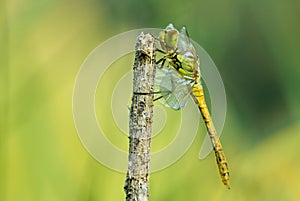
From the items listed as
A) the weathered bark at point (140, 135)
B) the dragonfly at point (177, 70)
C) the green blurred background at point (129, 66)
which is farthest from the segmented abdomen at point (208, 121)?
the green blurred background at point (129, 66)

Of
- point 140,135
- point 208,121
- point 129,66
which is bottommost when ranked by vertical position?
point 140,135

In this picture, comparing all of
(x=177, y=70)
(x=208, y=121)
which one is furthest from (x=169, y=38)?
(x=208, y=121)

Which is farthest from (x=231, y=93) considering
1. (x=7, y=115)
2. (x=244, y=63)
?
(x=7, y=115)

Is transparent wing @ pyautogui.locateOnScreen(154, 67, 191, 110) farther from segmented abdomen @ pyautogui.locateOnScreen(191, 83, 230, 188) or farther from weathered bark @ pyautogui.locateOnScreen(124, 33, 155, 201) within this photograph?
weathered bark @ pyautogui.locateOnScreen(124, 33, 155, 201)

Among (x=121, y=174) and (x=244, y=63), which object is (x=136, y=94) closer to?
(x=121, y=174)

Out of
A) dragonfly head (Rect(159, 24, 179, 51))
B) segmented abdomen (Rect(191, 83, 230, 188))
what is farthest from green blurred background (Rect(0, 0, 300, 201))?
dragonfly head (Rect(159, 24, 179, 51))

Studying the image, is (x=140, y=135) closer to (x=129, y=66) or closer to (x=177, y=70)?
(x=177, y=70)

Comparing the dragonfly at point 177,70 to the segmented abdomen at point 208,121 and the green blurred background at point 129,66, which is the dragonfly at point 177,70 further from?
the green blurred background at point 129,66
